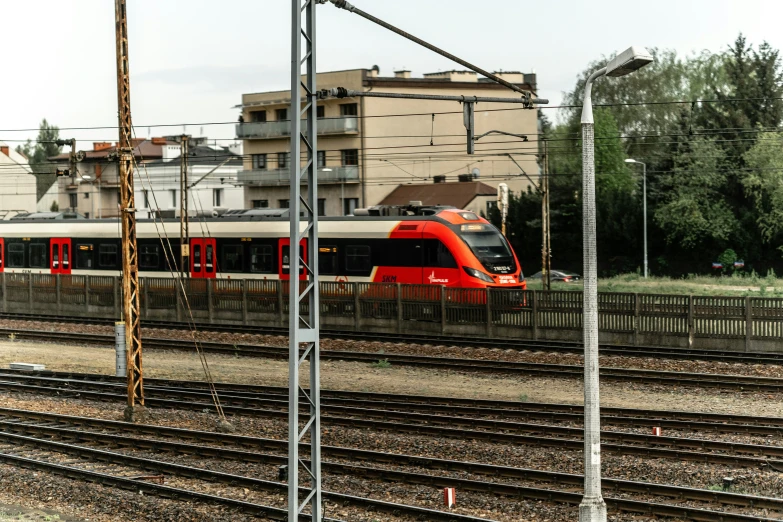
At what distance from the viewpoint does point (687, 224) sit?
2424 inches

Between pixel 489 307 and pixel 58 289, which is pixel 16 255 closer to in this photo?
pixel 58 289

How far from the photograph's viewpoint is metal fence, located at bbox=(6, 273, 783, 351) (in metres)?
26.7

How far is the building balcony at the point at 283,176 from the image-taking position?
67625 mm

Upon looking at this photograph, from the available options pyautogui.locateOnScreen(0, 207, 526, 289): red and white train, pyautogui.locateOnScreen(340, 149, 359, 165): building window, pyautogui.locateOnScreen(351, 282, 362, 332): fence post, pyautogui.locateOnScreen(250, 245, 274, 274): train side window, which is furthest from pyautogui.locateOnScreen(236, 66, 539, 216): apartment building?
pyautogui.locateOnScreen(351, 282, 362, 332): fence post

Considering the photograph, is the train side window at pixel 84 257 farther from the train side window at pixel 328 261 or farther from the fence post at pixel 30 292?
the train side window at pixel 328 261

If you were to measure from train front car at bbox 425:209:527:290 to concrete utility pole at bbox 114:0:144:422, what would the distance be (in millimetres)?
13721

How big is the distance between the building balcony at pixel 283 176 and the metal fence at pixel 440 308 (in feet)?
85.8

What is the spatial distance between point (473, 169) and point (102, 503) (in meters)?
56.4

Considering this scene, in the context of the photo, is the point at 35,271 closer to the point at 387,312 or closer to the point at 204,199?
the point at 387,312

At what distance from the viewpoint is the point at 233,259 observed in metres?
38.5

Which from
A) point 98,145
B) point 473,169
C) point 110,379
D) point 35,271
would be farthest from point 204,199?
point 110,379

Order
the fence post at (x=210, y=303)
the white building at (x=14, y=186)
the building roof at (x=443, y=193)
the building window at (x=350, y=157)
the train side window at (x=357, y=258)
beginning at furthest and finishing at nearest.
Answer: the white building at (x=14, y=186) → the building window at (x=350, y=157) → the building roof at (x=443, y=193) → the fence post at (x=210, y=303) → the train side window at (x=357, y=258)

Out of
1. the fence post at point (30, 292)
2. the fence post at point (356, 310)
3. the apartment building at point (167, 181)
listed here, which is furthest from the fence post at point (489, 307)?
the apartment building at point (167, 181)

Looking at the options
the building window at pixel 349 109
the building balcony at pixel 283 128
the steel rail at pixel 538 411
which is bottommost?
the steel rail at pixel 538 411
